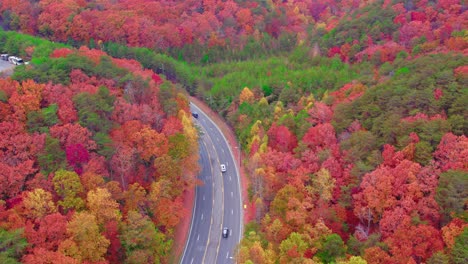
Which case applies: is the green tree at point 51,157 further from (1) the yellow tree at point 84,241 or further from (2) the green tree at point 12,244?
(2) the green tree at point 12,244

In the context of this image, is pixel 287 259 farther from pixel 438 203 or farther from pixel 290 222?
pixel 438 203

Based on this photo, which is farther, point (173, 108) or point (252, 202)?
point (173, 108)

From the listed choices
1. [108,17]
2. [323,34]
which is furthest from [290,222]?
[108,17]

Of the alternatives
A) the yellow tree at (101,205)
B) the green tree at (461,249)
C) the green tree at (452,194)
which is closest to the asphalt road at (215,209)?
the yellow tree at (101,205)

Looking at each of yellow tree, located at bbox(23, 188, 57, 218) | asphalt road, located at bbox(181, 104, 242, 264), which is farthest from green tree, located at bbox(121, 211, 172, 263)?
yellow tree, located at bbox(23, 188, 57, 218)

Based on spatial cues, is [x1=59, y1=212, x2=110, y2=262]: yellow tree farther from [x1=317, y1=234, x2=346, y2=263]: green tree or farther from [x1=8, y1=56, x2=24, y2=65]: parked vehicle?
[x1=8, y1=56, x2=24, y2=65]: parked vehicle

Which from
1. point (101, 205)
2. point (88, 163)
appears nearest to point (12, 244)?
point (101, 205)

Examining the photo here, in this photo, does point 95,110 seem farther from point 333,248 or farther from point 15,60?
point 333,248
